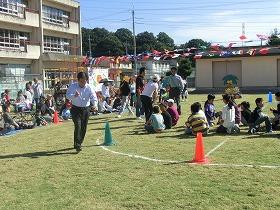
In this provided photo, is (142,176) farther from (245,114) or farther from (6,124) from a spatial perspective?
(6,124)

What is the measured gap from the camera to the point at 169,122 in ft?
43.5

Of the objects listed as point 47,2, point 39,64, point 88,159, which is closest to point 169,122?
point 88,159

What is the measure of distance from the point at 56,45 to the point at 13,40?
299 inches

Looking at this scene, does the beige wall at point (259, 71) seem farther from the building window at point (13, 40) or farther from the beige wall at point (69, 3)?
the building window at point (13, 40)

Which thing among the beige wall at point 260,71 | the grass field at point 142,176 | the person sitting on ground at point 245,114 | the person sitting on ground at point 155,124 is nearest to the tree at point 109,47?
the beige wall at point 260,71

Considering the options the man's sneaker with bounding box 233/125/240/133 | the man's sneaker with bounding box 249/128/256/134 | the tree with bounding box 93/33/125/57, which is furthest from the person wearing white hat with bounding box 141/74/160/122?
the tree with bounding box 93/33/125/57

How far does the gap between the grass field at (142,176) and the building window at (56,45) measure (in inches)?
1303

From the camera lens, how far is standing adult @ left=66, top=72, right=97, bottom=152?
33.4 feet

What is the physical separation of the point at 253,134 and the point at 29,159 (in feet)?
18.8

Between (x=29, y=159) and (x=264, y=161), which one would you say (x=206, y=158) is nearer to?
(x=264, y=161)

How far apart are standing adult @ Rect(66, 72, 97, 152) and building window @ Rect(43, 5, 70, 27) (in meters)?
34.3

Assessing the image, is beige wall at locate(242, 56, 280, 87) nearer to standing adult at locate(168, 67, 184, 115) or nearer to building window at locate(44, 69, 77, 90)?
building window at locate(44, 69, 77, 90)

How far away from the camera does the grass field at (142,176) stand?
6.05 metres

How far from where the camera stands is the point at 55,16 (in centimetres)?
4541
